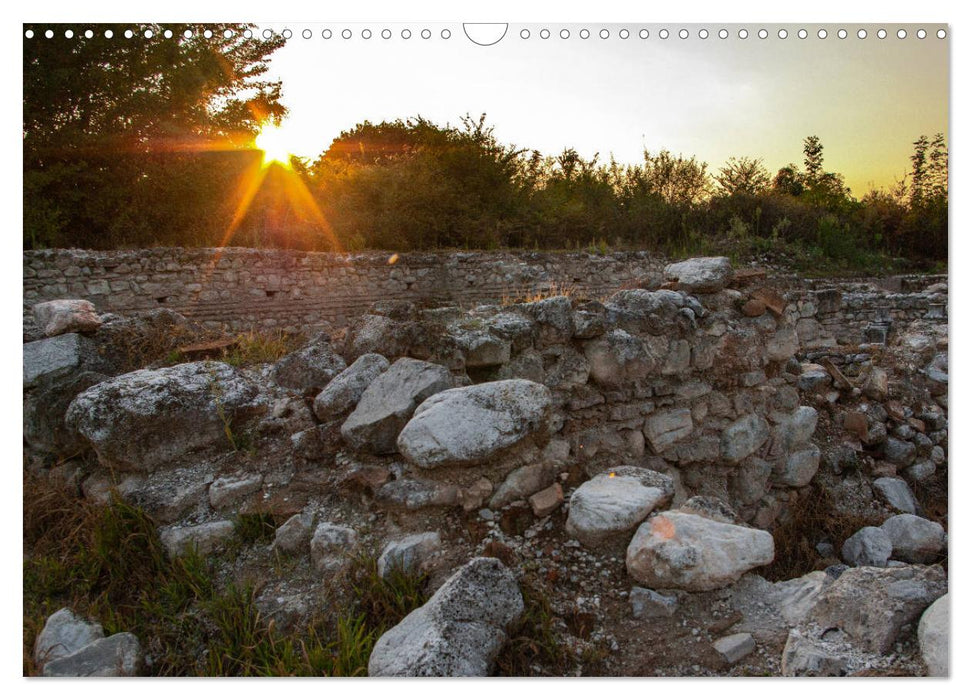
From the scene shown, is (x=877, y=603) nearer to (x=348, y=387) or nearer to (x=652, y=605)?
(x=652, y=605)

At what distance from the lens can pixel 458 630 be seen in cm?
185

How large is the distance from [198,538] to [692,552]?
2174mm

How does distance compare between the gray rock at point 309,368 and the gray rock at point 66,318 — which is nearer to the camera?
the gray rock at point 309,368

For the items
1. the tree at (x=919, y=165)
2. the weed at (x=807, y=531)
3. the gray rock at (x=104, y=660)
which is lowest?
the weed at (x=807, y=531)

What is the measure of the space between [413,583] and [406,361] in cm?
Result: 118

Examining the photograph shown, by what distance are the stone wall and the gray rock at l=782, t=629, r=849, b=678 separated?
580 cm

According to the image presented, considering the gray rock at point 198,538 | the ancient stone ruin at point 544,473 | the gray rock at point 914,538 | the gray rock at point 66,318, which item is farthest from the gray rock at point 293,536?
the gray rock at point 914,538

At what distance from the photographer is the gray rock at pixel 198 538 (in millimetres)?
2635

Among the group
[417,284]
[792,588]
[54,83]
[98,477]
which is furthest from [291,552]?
[417,284]

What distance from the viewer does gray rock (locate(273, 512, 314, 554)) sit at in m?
2.60

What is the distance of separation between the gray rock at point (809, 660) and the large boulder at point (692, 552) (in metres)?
0.37

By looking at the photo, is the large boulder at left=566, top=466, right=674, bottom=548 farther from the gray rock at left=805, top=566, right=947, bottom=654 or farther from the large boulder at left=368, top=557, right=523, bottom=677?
the gray rock at left=805, top=566, right=947, bottom=654

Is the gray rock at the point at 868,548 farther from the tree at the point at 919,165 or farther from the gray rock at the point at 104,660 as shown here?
the gray rock at the point at 104,660

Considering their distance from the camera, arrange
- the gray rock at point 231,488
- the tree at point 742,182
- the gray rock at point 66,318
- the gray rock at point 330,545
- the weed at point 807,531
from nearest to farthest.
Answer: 1. the gray rock at point 330,545
2. the gray rock at point 231,488
3. the gray rock at point 66,318
4. the weed at point 807,531
5. the tree at point 742,182
